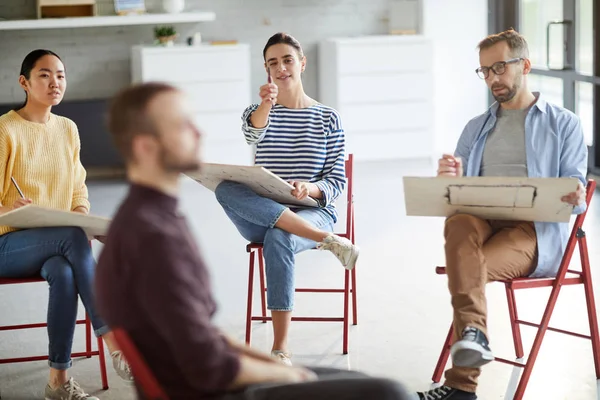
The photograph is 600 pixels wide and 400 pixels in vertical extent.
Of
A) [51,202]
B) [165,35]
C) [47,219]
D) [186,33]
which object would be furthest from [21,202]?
[186,33]

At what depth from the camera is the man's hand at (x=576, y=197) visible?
2900 mm

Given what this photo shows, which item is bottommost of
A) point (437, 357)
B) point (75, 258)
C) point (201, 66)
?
point (437, 357)

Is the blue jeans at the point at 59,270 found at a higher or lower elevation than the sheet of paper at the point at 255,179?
lower

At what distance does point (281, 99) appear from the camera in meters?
3.77

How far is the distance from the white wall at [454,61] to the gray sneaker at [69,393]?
5590 mm

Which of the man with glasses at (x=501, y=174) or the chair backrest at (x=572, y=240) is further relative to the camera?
the chair backrest at (x=572, y=240)

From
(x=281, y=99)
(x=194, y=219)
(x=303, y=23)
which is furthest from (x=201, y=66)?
(x=281, y=99)

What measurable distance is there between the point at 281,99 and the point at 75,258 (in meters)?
1.08

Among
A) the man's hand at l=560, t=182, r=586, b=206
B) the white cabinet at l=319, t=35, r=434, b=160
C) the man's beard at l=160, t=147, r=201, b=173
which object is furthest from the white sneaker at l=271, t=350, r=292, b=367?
the white cabinet at l=319, t=35, r=434, b=160

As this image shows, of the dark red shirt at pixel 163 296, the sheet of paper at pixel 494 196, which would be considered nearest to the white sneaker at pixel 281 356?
the sheet of paper at pixel 494 196

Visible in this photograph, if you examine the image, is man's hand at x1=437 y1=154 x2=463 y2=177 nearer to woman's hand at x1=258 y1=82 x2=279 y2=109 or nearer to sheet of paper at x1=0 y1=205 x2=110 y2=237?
woman's hand at x1=258 y1=82 x2=279 y2=109

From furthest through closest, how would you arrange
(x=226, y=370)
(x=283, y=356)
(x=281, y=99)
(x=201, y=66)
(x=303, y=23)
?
(x=303, y=23) → (x=201, y=66) → (x=281, y=99) → (x=283, y=356) → (x=226, y=370)

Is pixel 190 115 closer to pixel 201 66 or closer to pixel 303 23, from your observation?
pixel 201 66

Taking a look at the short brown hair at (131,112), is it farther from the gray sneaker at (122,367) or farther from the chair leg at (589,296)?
the chair leg at (589,296)
